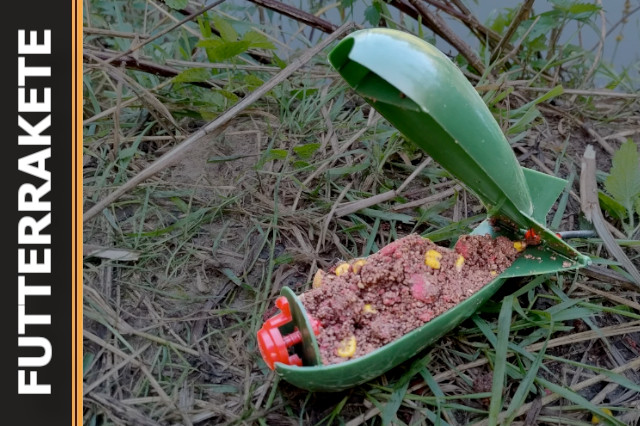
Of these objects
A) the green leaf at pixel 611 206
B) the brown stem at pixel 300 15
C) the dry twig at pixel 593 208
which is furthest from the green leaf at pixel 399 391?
the brown stem at pixel 300 15

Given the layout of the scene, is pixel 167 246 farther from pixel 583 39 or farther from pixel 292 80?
pixel 583 39

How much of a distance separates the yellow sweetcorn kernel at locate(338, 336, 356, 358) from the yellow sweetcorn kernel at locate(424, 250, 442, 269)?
0.21 m

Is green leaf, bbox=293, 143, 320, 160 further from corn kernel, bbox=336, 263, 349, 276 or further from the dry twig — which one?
the dry twig

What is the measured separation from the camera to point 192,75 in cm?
157

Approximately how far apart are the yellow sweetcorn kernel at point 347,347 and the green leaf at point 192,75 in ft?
2.47

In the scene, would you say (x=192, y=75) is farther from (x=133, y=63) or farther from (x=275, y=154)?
(x=275, y=154)

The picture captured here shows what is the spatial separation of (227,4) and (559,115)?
95cm

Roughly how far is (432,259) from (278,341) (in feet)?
1.06

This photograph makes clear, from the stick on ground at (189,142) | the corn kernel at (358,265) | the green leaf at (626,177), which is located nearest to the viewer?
the corn kernel at (358,265)

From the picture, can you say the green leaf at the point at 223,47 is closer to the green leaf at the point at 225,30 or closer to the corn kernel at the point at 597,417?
the green leaf at the point at 225,30

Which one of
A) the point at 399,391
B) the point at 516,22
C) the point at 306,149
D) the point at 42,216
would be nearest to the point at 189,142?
the point at 306,149

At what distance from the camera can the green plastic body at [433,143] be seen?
101 cm

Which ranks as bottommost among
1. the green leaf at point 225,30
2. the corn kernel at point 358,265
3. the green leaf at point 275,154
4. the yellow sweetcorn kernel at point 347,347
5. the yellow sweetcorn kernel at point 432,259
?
the yellow sweetcorn kernel at point 347,347

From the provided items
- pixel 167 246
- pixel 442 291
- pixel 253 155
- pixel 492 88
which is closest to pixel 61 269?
pixel 167 246
